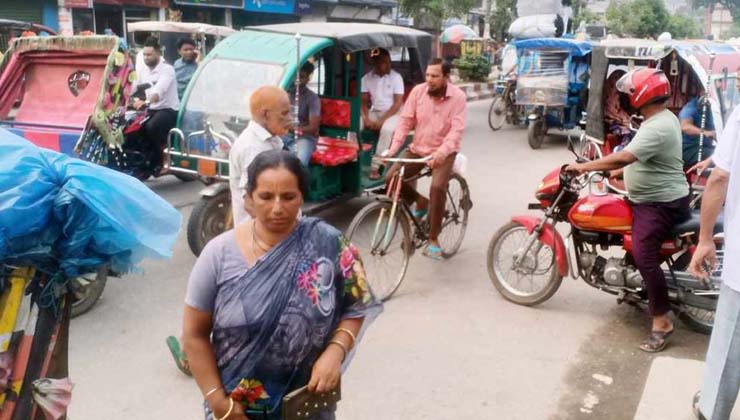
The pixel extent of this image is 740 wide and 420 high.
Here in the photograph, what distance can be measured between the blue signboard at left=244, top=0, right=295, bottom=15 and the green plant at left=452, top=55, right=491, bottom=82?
6.33 meters

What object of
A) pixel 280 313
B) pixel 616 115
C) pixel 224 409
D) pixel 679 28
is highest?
pixel 679 28

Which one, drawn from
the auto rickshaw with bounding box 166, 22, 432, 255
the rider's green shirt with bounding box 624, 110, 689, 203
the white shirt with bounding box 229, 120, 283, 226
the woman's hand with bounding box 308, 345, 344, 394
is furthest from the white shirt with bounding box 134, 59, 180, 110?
the woman's hand with bounding box 308, 345, 344, 394

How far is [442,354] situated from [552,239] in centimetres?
113

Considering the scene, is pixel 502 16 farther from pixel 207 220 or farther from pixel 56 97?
pixel 207 220

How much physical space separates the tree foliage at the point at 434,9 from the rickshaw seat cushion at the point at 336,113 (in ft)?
45.5

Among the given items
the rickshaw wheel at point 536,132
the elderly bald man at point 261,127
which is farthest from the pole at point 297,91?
the rickshaw wheel at point 536,132

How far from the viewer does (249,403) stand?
2.22 m

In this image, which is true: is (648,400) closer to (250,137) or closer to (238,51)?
(250,137)

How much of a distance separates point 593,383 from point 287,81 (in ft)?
11.3

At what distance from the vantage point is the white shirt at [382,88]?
26.5 ft

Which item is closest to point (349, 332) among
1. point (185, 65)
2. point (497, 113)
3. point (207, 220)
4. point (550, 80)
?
point (207, 220)

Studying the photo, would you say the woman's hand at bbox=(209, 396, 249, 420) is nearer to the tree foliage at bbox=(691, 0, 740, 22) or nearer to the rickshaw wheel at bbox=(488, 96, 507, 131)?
the rickshaw wheel at bbox=(488, 96, 507, 131)

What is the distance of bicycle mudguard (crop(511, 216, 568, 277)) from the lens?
5031 millimetres

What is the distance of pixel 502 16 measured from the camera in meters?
32.5
